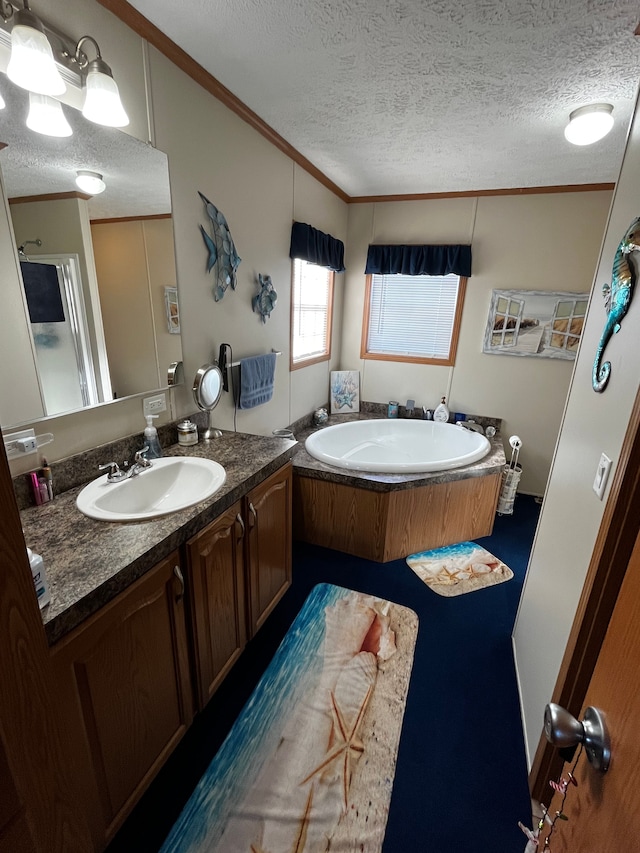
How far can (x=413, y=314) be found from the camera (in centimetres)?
357

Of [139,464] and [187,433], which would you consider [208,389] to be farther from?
[139,464]

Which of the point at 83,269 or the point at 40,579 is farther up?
the point at 83,269

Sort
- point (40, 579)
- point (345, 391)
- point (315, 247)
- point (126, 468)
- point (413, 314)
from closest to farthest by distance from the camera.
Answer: point (40, 579) → point (126, 468) → point (315, 247) → point (413, 314) → point (345, 391)

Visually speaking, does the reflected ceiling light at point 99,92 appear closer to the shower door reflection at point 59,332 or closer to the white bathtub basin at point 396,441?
the shower door reflection at point 59,332

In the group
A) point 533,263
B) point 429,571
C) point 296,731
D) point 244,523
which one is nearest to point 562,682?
point 296,731

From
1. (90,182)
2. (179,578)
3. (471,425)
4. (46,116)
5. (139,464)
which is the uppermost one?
(46,116)

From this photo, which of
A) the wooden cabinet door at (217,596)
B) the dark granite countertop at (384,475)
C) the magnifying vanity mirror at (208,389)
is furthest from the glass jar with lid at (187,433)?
the dark granite countertop at (384,475)

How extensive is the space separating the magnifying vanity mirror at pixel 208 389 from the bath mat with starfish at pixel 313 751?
1103 mm

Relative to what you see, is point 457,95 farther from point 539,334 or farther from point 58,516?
point 58,516

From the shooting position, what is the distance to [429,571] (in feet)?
8.03

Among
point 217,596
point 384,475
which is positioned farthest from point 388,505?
point 217,596

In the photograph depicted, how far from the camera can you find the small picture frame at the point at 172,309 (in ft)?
5.61

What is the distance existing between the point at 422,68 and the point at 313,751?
276 cm

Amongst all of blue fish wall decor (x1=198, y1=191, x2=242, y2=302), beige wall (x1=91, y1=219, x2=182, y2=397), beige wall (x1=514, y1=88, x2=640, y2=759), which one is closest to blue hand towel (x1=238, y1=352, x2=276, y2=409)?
blue fish wall decor (x1=198, y1=191, x2=242, y2=302)
